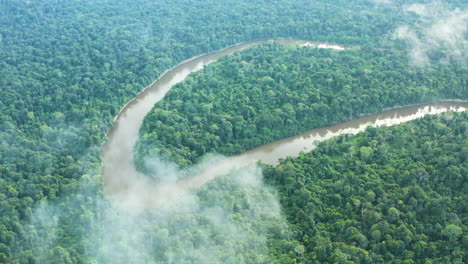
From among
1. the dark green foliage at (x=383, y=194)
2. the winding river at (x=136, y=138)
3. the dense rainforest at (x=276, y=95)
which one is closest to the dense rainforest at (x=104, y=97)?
the dense rainforest at (x=276, y=95)

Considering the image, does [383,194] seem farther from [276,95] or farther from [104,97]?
[104,97]

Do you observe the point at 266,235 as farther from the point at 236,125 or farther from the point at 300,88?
the point at 300,88

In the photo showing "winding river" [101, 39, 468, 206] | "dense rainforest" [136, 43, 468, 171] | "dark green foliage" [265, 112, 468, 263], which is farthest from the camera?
"dense rainforest" [136, 43, 468, 171]

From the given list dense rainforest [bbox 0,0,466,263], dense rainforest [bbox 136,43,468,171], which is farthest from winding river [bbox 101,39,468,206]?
dense rainforest [bbox 0,0,466,263]

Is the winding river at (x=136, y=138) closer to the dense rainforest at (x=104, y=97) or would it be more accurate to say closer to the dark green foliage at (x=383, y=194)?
the dense rainforest at (x=104, y=97)

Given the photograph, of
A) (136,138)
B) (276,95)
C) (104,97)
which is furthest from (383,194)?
(104,97)

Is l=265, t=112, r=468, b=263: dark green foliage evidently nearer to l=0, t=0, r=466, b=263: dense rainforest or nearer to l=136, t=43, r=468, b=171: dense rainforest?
l=0, t=0, r=466, b=263: dense rainforest
